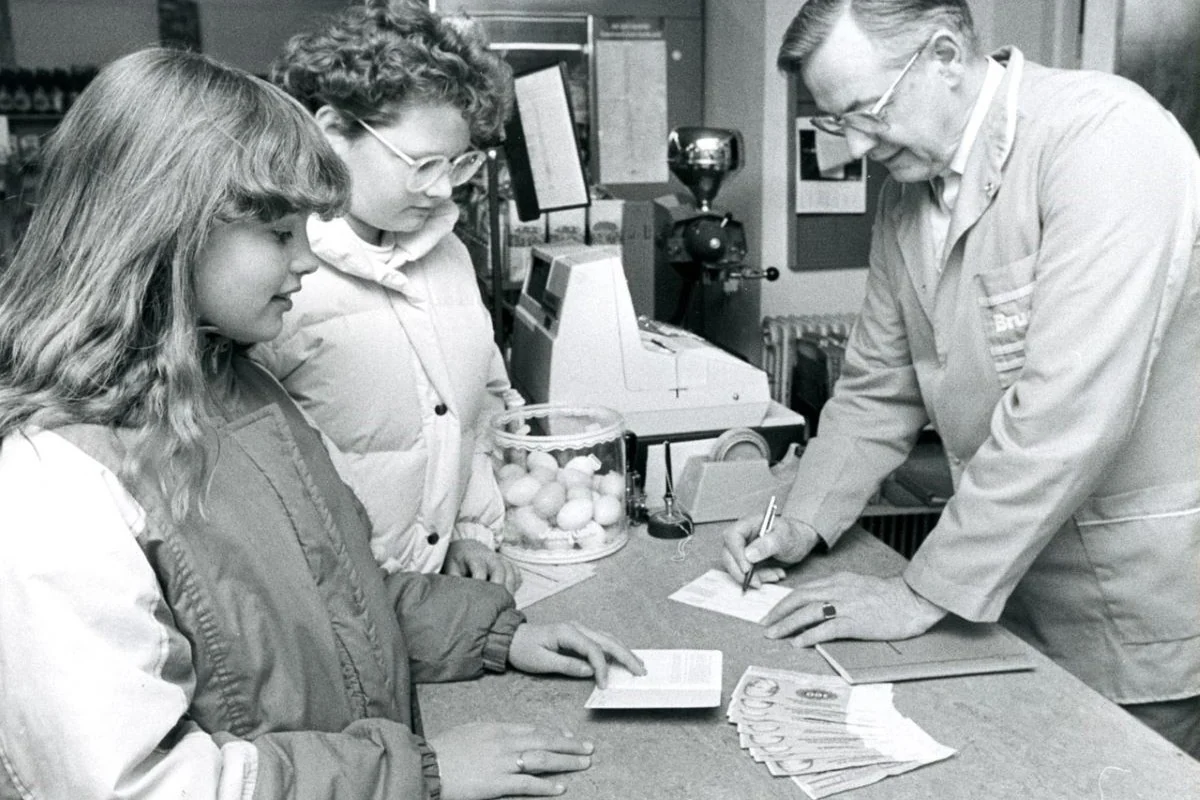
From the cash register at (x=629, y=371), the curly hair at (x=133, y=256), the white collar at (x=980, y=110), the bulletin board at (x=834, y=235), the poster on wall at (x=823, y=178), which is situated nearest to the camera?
the curly hair at (x=133, y=256)

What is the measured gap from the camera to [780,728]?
123cm

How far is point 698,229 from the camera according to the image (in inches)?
121

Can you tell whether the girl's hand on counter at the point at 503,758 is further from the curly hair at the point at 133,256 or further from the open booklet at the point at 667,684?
the curly hair at the point at 133,256

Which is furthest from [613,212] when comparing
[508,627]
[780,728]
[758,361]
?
[780,728]

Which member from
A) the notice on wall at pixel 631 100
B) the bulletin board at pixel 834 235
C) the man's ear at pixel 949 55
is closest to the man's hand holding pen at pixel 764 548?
the man's ear at pixel 949 55

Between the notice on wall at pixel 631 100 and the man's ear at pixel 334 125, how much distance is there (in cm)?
252

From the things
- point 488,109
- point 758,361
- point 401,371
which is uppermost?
point 488,109

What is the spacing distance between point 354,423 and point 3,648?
75 cm

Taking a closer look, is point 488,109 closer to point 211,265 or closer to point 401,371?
point 401,371

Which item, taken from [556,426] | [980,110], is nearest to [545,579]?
[556,426]

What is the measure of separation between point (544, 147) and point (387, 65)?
97cm

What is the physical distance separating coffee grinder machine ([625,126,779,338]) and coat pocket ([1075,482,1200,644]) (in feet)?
5.36

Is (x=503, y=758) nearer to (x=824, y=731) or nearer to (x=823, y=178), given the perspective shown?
(x=824, y=731)

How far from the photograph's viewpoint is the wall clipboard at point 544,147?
7.92ft
